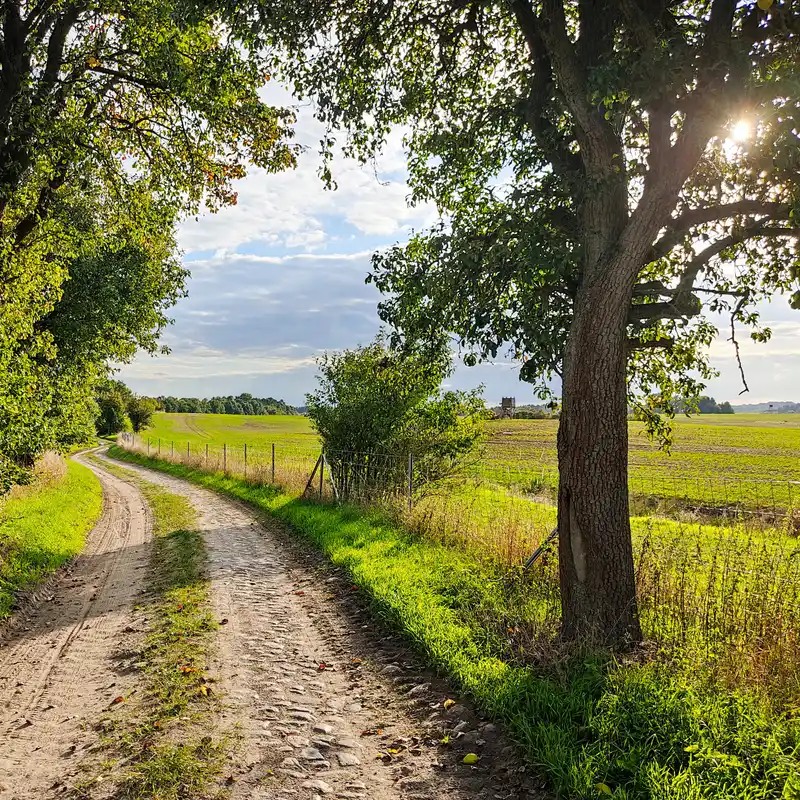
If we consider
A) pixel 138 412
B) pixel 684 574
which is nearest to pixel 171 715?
pixel 684 574

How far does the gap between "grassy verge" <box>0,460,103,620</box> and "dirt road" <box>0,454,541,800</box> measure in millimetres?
664

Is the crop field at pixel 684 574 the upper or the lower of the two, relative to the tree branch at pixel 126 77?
lower

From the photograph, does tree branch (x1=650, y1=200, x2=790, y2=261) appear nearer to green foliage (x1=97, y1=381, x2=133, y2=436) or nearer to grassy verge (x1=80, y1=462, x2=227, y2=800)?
grassy verge (x1=80, y1=462, x2=227, y2=800)

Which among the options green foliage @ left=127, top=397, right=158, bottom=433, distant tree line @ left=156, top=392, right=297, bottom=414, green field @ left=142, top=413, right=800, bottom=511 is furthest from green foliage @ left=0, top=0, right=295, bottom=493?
distant tree line @ left=156, top=392, right=297, bottom=414

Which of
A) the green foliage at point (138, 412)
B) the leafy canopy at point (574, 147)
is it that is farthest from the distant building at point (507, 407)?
the green foliage at point (138, 412)

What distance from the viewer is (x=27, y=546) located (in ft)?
34.4

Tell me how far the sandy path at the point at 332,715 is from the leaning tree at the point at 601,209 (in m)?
1.86

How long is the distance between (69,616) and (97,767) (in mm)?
4442

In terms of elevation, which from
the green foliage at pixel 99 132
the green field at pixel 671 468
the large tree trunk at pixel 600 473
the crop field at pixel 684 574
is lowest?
the green field at pixel 671 468

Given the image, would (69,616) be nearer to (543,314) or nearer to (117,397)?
(543,314)

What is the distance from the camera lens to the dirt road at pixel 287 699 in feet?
13.6

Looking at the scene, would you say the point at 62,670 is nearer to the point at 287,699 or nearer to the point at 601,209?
the point at 287,699

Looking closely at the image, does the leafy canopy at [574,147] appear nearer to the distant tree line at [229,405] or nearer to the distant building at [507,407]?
the distant building at [507,407]

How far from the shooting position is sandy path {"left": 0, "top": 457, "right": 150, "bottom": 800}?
432cm
